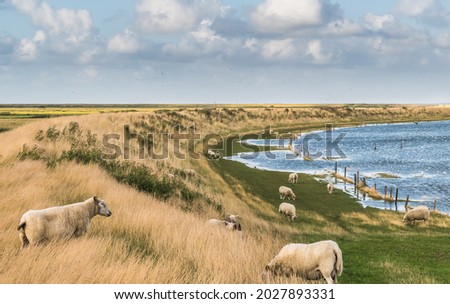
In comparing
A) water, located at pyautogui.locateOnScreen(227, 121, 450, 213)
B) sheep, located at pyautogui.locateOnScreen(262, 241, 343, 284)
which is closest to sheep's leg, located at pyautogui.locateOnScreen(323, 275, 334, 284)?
sheep, located at pyautogui.locateOnScreen(262, 241, 343, 284)

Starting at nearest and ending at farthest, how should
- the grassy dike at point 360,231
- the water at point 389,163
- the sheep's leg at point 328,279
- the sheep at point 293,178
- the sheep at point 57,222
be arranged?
the sheep at point 57,222 → the sheep's leg at point 328,279 → the grassy dike at point 360,231 → the water at point 389,163 → the sheep at point 293,178

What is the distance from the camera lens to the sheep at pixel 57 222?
406 inches

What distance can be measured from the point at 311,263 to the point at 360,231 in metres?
15.8

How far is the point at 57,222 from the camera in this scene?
Result: 35.8 feet

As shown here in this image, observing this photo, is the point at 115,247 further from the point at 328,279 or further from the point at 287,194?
the point at 287,194

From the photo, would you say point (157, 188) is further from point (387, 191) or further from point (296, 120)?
point (296, 120)

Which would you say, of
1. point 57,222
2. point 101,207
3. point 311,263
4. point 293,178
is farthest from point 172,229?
point 293,178

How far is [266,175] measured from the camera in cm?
4459

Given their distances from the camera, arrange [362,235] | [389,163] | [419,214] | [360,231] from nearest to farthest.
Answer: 1. [362,235]
2. [360,231]
3. [419,214]
4. [389,163]

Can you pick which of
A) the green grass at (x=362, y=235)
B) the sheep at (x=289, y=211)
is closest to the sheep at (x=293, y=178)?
the green grass at (x=362, y=235)

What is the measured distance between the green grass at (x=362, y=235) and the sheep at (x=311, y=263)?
272 cm

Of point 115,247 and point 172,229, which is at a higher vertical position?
point 115,247

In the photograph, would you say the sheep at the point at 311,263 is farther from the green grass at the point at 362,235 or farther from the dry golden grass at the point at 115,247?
the green grass at the point at 362,235

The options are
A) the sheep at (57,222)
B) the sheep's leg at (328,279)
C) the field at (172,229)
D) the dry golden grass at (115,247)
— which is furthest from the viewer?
the sheep's leg at (328,279)
